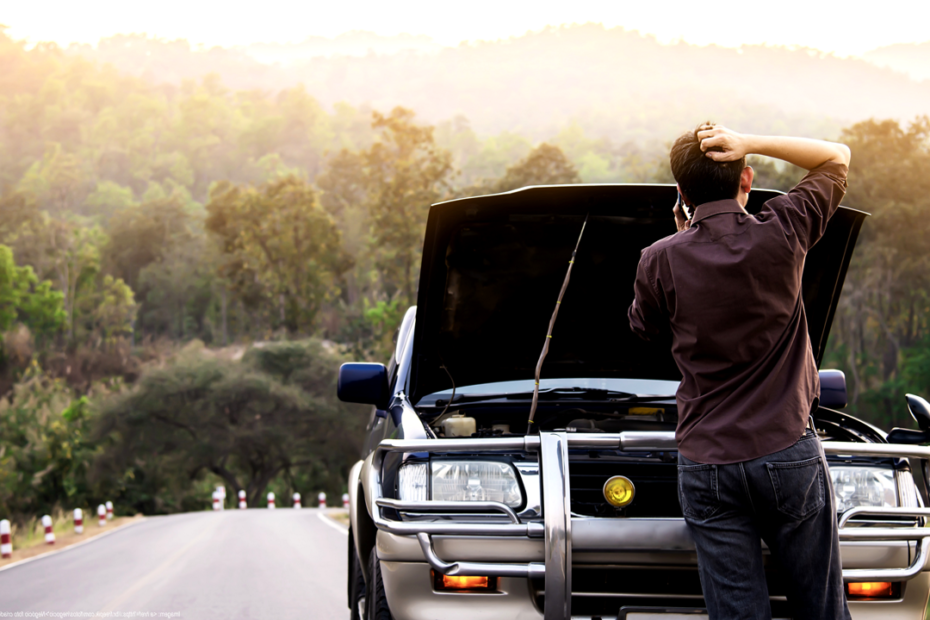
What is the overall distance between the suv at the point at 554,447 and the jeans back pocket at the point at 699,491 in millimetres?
239

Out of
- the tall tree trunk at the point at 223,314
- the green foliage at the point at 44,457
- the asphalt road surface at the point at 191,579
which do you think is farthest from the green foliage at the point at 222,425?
the asphalt road surface at the point at 191,579

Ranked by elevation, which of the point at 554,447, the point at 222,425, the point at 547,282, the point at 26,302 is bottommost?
the point at 222,425

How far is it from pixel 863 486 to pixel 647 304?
3.91 feet

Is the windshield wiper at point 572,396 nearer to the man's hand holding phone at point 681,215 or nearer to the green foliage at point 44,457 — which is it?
the man's hand holding phone at point 681,215

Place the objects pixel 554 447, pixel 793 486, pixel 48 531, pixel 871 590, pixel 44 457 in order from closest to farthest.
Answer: pixel 793 486 < pixel 554 447 < pixel 871 590 < pixel 48 531 < pixel 44 457

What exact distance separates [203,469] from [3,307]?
24.0 meters

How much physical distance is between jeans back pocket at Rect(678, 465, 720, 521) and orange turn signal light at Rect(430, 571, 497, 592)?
0.70m

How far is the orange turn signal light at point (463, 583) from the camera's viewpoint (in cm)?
293

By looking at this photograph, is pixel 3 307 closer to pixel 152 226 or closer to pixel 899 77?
pixel 152 226

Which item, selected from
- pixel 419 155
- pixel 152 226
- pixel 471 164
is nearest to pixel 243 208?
pixel 419 155

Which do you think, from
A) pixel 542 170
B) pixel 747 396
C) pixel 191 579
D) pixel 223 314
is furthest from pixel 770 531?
pixel 223 314

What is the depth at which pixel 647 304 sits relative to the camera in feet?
9.00

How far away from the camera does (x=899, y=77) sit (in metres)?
187

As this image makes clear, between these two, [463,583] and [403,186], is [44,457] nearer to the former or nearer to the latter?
[403,186]
